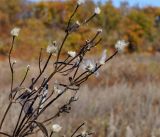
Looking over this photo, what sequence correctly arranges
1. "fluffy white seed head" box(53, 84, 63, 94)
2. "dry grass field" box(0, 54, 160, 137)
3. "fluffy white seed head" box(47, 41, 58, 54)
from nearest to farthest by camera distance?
"fluffy white seed head" box(47, 41, 58, 54) → "fluffy white seed head" box(53, 84, 63, 94) → "dry grass field" box(0, 54, 160, 137)

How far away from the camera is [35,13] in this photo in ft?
173

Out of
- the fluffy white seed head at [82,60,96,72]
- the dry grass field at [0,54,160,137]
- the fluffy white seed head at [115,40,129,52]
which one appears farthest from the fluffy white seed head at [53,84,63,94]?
the dry grass field at [0,54,160,137]

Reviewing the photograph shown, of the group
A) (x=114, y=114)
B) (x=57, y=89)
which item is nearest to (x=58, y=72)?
(x=57, y=89)

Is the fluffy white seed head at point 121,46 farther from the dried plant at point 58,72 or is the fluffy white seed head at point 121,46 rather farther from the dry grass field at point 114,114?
the dry grass field at point 114,114

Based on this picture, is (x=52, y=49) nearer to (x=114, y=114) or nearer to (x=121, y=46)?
(x=121, y=46)

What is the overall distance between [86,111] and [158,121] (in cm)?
156

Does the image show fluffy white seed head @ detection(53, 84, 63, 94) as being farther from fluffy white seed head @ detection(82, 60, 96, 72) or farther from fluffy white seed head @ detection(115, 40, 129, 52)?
fluffy white seed head @ detection(115, 40, 129, 52)

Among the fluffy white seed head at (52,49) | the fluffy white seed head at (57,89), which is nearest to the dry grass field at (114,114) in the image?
the fluffy white seed head at (57,89)

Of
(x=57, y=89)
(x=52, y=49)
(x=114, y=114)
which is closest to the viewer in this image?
(x=52, y=49)

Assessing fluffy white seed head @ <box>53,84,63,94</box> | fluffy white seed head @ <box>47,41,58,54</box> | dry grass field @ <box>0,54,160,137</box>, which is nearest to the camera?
fluffy white seed head @ <box>47,41,58,54</box>

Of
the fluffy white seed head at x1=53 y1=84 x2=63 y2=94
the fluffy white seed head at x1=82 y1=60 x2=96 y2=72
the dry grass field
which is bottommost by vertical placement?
the fluffy white seed head at x1=53 y1=84 x2=63 y2=94

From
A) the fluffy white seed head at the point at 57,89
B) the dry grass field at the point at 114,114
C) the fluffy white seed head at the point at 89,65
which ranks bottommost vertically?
the fluffy white seed head at the point at 57,89

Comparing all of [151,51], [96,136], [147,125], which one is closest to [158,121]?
[147,125]

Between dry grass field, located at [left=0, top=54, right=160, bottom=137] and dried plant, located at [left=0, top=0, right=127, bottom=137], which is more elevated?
dry grass field, located at [left=0, top=54, right=160, bottom=137]
